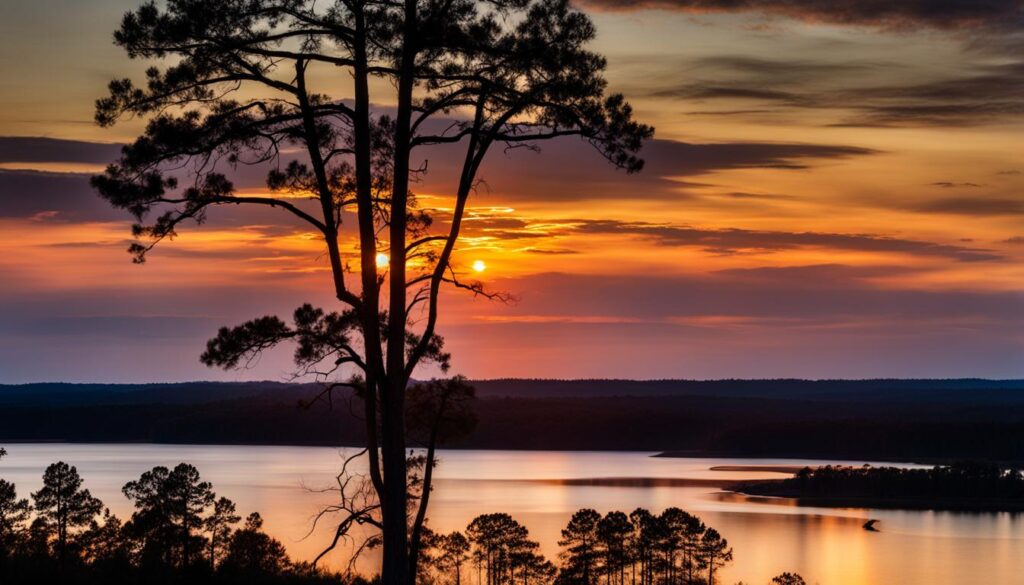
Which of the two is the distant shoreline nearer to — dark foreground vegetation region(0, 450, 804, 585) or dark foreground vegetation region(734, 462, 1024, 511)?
dark foreground vegetation region(734, 462, 1024, 511)

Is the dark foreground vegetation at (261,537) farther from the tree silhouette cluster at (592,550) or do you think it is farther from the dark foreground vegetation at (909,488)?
the dark foreground vegetation at (909,488)

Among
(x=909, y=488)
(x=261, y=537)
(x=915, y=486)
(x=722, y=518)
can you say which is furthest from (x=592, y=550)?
(x=915, y=486)

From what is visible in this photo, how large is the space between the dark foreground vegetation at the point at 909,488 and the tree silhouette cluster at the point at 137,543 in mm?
98582

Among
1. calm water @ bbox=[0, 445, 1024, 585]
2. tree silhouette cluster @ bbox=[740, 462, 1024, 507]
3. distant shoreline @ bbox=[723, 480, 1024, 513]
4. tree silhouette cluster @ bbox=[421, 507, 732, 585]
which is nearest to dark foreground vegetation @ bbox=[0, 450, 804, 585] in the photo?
tree silhouette cluster @ bbox=[421, 507, 732, 585]

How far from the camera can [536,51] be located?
1433 centimetres

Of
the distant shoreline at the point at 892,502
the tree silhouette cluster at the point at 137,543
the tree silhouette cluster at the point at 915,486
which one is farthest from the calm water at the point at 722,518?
the tree silhouette cluster at the point at 915,486

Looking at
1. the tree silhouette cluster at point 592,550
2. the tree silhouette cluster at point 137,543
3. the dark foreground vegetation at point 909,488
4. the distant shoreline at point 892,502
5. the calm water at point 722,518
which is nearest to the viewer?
the tree silhouette cluster at point 137,543

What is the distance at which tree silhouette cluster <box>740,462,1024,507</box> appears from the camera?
461ft

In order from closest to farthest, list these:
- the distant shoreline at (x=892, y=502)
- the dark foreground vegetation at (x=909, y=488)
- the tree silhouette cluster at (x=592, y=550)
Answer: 1. the tree silhouette cluster at (x=592, y=550)
2. the distant shoreline at (x=892, y=502)
3. the dark foreground vegetation at (x=909, y=488)

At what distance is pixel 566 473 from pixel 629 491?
122 feet

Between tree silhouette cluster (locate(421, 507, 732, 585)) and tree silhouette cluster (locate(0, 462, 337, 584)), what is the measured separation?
435 inches

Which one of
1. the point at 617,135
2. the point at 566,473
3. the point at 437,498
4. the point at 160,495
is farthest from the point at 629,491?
the point at 617,135

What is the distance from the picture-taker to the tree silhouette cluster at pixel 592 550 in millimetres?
57062

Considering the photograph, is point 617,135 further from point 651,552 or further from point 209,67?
point 651,552
